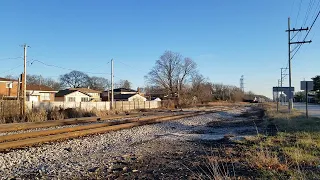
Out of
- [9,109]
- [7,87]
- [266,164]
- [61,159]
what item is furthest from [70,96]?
[266,164]

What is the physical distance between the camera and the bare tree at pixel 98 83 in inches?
5625

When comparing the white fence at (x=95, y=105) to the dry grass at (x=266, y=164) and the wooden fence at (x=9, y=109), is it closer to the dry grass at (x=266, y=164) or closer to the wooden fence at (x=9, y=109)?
the wooden fence at (x=9, y=109)

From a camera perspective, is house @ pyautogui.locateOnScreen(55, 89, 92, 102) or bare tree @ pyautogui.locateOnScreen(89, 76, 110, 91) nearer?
house @ pyautogui.locateOnScreen(55, 89, 92, 102)

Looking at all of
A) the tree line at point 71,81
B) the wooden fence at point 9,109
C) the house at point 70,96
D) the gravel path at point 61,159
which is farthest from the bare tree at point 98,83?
the gravel path at point 61,159

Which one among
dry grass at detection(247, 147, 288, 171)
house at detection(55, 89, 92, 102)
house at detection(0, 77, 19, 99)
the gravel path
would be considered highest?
house at detection(0, 77, 19, 99)

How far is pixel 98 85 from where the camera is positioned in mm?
146375

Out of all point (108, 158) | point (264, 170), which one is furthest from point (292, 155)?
point (108, 158)

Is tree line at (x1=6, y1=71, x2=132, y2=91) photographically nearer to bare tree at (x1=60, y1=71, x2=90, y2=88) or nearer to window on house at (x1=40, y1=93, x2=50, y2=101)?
bare tree at (x1=60, y1=71, x2=90, y2=88)

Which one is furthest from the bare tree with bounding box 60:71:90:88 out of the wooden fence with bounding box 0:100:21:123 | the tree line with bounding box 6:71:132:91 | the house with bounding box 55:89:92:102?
the wooden fence with bounding box 0:100:21:123

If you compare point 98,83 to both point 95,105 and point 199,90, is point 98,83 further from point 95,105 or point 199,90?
point 95,105

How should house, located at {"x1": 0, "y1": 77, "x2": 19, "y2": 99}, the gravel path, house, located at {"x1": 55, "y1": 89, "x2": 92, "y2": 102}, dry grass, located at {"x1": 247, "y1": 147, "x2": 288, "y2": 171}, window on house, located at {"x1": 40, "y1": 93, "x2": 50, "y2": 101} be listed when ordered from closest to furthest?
dry grass, located at {"x1": 247, "y1": 147, "x2": 288, "y2": 171} → the gravel path → house, located at {"x1": 0, "y1": 77, "x2": 19, "y2": 99} → window on house, located at {"x1": 40, "y1": 93, "x2": 50, "y2": 101} → house, located at {"x1": 55, "y1": 89, "x2": 92, "y2": 102}

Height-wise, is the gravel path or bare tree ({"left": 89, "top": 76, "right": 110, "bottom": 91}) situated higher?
bare tree ({"left": 89, "top": 76, "right": 110, "bottom": 91})

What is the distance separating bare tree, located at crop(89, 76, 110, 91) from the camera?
143m

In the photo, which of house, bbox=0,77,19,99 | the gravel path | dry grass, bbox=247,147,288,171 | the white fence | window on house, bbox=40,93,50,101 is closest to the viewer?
dry grass, bbox=247,147,288,171
